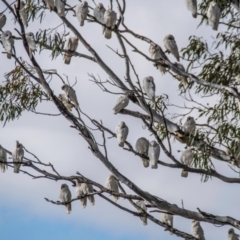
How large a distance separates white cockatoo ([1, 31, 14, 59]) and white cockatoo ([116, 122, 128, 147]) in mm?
988

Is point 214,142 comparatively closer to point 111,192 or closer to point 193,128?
point 193,128

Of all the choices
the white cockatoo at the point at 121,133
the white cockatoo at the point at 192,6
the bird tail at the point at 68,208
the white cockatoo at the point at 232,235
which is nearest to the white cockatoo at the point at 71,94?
the white cockatoo at the point at 121,133

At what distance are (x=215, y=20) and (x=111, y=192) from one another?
5.21ft

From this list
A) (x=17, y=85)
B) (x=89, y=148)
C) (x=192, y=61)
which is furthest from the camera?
(x=17, y=85)

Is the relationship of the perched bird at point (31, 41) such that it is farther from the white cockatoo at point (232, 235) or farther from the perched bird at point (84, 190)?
the white cockatoo at point (232, 235)

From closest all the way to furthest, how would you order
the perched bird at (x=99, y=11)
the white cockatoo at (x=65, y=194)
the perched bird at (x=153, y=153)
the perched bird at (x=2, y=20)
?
the perched bird at (x=153, y=153) → the white cockatoo at (x=65, y=194) → the perched bird at (x=99, y=11) → the perched bird at (x=2, y=20)

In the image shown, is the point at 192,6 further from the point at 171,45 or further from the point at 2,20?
the point at 2,20

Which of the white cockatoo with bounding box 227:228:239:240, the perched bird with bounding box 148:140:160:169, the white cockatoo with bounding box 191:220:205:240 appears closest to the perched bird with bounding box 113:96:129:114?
the perched bird with bounding box 148:140:160:169

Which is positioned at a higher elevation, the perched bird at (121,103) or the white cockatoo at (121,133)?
the perched bird at (121,103)

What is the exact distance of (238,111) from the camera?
599 cm

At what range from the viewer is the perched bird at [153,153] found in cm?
559

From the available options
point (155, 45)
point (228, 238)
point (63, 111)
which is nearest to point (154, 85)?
point (155, 45)

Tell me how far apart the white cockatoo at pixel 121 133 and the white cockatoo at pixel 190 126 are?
0.50 meters

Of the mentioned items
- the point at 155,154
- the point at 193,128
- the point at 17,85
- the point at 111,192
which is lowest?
the point at 111,192
